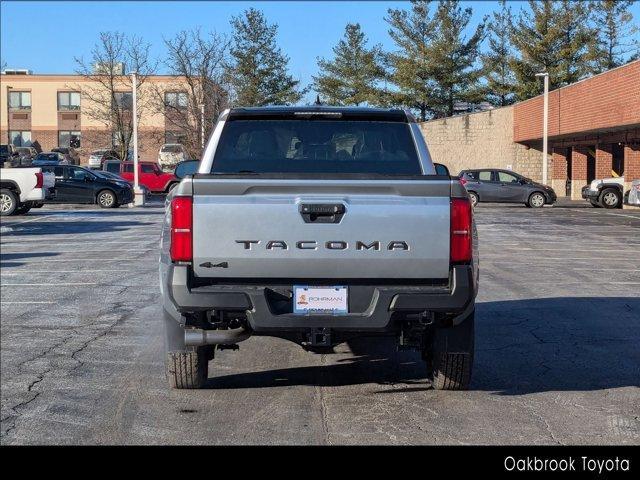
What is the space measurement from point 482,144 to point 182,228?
49057 mm

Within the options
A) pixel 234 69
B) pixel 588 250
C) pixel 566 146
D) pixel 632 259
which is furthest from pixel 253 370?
pixel 234 69

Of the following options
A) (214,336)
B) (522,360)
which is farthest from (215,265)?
(522,360)

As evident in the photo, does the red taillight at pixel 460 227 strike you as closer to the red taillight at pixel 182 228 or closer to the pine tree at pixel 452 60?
the red taillight at pixel 182 228

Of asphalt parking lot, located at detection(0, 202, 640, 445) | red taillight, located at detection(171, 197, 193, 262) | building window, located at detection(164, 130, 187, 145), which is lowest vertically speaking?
asphalt parking lot, located at detection(0, 202, 640, 445)

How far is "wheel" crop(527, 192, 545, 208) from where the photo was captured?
3775 centimetres

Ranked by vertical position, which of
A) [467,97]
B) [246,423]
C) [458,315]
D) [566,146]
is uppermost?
[467,97]

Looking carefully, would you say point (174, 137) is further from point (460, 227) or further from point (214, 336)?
point (460, 227)

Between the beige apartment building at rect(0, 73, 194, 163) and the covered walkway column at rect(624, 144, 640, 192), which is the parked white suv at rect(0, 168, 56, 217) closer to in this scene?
the covered walkway column at rect(624, 144, 640, 192)

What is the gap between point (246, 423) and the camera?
249 inches

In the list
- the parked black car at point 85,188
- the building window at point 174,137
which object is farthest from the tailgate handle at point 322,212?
the building window at point 174,137

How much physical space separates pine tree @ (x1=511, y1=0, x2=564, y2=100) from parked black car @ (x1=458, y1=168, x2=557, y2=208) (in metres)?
24.7

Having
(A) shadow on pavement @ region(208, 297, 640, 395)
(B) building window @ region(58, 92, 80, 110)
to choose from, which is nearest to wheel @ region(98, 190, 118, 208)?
(A) shadow on pavement @ region(208, 297, 640, 395)

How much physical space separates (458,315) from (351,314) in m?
0.78
